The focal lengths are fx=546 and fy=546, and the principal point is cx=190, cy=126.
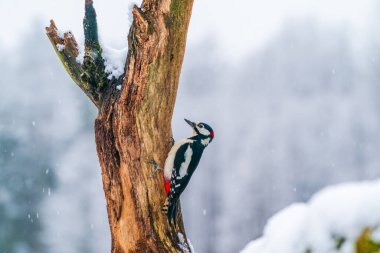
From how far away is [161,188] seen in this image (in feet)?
11.6

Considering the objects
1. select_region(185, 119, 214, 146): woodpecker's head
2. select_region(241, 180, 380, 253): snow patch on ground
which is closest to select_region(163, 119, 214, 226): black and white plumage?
select_region(185, 119, 214, 146): woodpecker's head

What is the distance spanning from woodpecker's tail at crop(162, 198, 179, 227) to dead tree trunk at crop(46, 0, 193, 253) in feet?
0.12

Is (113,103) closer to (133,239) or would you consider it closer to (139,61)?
(139,61)

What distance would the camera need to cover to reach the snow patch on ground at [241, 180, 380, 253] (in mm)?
770

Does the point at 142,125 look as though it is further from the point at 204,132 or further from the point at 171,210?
the point at 204,132

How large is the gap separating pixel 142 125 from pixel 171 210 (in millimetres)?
586

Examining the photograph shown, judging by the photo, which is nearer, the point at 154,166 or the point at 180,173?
the point at 154,166

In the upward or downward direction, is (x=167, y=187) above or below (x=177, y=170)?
below

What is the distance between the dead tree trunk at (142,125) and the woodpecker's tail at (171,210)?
0.04m

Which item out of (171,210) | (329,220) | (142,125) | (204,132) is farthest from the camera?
(204,132)

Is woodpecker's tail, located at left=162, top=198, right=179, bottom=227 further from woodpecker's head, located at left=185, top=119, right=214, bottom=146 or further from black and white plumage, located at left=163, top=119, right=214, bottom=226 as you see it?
woodpecker's head, located at left=185, top=119, right=214, bottom=146

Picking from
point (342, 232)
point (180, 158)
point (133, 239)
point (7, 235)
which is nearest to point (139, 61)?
point (180, 158)

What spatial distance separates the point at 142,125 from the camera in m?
3.41

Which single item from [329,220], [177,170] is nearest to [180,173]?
[177,170]
